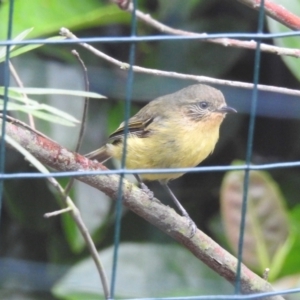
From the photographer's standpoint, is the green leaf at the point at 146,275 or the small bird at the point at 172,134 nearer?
the small bird at the point at 172,134

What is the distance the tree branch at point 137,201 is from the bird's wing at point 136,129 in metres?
0.59

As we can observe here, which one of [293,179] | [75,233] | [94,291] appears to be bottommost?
[94,291]

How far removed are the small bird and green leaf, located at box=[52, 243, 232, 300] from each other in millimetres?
347

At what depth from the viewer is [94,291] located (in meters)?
2.19

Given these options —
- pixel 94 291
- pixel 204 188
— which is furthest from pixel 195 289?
pixel 204 188

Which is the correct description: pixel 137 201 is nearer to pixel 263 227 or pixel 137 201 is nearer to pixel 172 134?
pixel 172 134

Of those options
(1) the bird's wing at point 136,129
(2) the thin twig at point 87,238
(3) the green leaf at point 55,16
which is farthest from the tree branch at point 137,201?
(3) the green leaf at point 55,16

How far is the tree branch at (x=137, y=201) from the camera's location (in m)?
1.26

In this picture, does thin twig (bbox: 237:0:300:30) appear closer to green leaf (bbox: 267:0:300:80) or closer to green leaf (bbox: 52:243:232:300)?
green leaf (bbox: 267:0:300:80)

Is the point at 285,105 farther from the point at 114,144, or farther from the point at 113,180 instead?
the point at 113,180

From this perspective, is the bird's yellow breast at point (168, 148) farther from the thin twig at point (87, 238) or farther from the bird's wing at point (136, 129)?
the thin twig at point (87, 238)

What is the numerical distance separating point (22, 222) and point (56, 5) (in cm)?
80

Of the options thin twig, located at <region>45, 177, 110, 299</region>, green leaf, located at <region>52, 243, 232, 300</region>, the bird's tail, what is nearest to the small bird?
the bird's tail

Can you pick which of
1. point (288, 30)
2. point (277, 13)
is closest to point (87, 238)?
point (277, 13)
